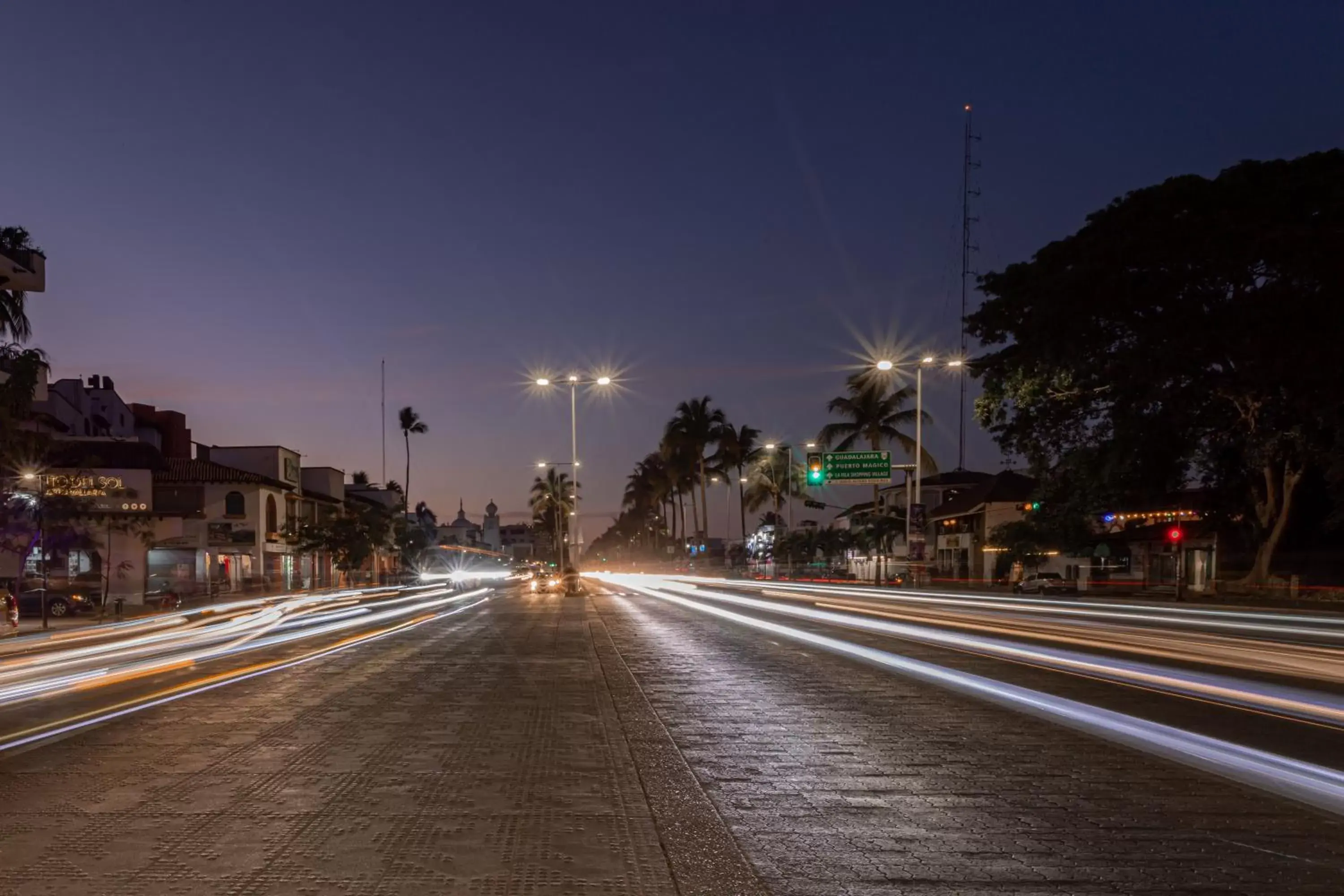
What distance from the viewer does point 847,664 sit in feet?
56.2

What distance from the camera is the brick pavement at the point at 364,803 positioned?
19.4 ft

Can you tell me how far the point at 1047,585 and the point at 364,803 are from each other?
50.7 m

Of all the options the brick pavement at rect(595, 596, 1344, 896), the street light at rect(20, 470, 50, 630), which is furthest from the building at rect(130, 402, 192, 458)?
the brick pavement at rect(595, 596, 1344, 896)

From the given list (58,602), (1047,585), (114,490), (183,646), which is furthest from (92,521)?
(1047,585)

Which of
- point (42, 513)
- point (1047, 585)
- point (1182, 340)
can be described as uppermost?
point (1182, 340)

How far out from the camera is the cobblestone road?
5926 millimetres

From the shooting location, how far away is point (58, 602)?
4094 centimetres

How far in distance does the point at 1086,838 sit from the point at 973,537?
68.9 m

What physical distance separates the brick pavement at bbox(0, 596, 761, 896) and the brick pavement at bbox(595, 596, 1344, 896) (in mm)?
489

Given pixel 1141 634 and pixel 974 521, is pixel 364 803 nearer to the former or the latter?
pixel 1141 634

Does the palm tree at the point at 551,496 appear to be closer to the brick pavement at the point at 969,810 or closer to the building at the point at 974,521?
the building at the point at 974,521

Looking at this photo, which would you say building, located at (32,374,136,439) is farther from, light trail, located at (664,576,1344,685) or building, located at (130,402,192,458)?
light trail, located at (664,576,1344,685)

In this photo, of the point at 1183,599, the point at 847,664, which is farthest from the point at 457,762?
the point at 1183,599

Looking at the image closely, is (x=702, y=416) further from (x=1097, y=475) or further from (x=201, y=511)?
(x=1097, y=475)
